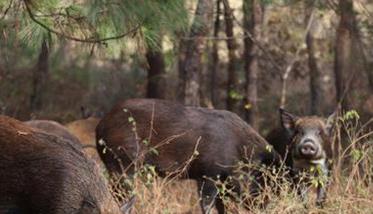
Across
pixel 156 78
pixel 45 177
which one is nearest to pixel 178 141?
pixel 45 177

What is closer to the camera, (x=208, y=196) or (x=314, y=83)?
(x=208, y=196)

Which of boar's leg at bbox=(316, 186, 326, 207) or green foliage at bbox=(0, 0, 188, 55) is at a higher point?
green foliage at bbox=(0, 0, 188, 55)

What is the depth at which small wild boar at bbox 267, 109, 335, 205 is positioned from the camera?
347 inches

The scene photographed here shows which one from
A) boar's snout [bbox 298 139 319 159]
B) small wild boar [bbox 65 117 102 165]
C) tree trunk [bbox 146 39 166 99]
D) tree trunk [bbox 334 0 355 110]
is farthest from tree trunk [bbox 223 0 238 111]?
boar's snout [bbox 298 139 319 159]

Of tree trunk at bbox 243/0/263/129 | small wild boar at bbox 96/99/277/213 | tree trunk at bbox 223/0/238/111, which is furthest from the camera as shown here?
tree trunk at bbox 223/0/238/111

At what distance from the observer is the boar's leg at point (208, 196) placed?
886 cm

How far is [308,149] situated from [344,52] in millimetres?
5162

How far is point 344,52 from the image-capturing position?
13.6m

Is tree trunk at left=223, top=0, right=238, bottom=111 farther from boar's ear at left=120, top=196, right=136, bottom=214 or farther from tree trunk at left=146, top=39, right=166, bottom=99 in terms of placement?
boar's ear at left=120, top=196, right=136, bottom=214

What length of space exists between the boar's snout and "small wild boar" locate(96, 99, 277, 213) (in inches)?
21.8

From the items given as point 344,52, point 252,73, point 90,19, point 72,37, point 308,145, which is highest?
point 90,19

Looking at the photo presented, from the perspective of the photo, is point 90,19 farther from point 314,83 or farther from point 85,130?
point 314,83

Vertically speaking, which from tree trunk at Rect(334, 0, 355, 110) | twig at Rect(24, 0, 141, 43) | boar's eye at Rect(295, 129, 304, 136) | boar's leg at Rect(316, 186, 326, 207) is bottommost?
boar's leg at Rect(316, 186, 326, 207)

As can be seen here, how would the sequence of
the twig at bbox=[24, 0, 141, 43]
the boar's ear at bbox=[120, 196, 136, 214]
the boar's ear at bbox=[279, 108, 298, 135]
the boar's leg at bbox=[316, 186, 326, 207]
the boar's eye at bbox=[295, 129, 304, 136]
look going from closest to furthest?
the boar's ear at bbox=[120, 196, 136, 214] → the twig at bbox=[24, 0, 141, 43] → the boar's leg at bbox=[316, 186, 326, 207] → the boar's eye at bbox=[295, 129, 304, 136] → the boar's ear at bbox=[279, 108, 298, 135]
